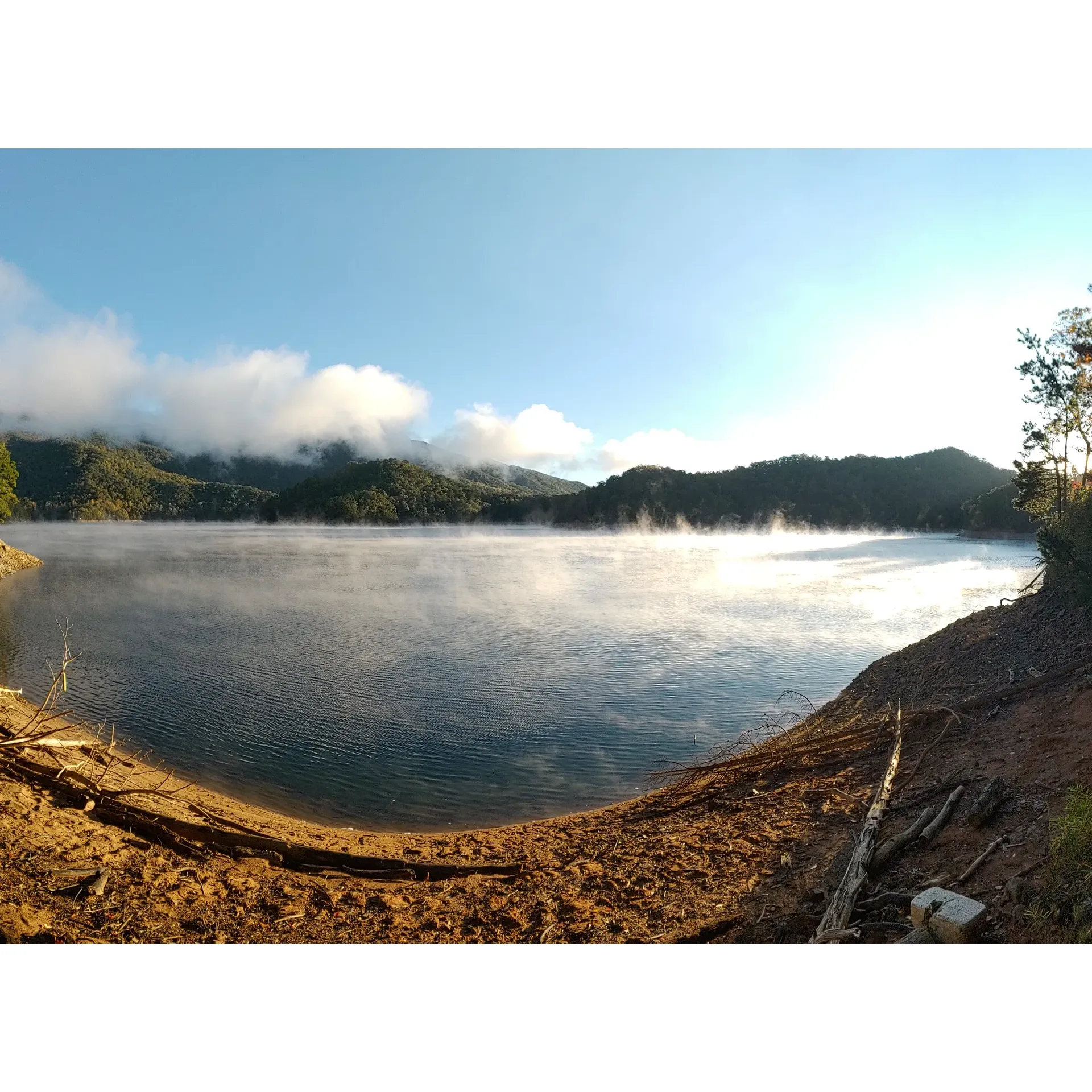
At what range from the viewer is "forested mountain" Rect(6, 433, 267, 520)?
9944cm

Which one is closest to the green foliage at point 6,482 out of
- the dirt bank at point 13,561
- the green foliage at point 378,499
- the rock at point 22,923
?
the dirt bank at point 13,561

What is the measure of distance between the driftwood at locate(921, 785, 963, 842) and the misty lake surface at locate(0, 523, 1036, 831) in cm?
356

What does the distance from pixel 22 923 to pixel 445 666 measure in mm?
9892

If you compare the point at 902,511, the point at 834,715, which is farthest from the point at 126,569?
the point at 902,511

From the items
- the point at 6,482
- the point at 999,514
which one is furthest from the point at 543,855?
the point at 999,514

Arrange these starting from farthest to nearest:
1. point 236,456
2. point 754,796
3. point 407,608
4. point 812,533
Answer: point 236,456 → point 812,533 → point 407,608 → point 754,796

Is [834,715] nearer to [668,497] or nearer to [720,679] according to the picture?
[720,679]

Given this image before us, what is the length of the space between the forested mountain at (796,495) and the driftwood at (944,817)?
289 feet

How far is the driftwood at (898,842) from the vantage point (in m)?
4.11

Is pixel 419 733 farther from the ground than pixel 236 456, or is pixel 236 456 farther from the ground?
pixel 236 456

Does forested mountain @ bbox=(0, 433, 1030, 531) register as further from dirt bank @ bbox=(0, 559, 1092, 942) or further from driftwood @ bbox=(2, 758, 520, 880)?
driftwood @ bbox=(2, 758, 520, 880)

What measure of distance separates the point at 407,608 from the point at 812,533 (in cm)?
7956

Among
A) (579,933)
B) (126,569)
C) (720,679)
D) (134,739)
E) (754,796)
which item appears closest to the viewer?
(579,933)

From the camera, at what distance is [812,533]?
8862cm
